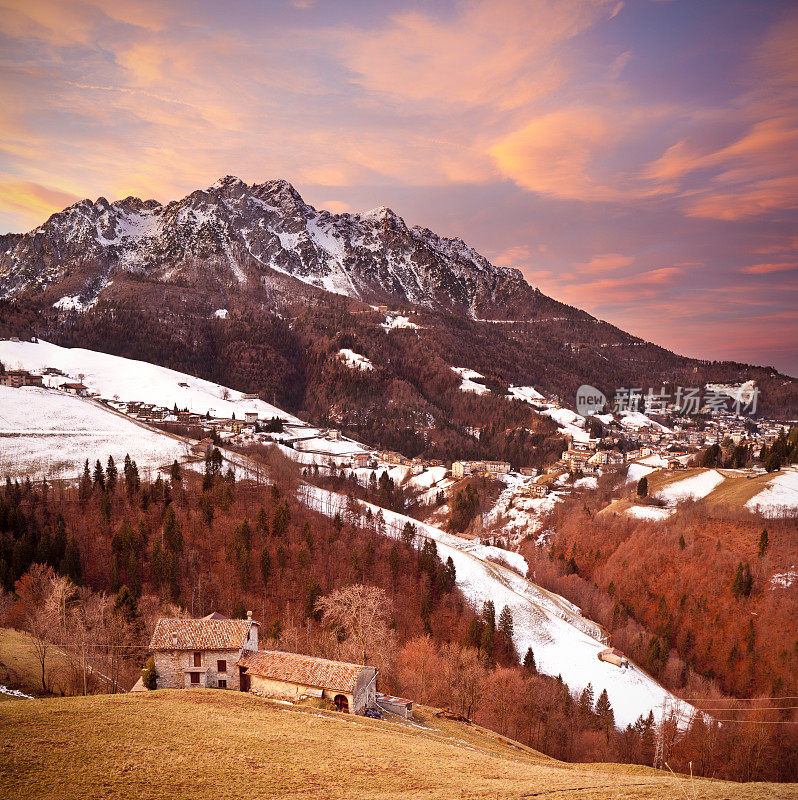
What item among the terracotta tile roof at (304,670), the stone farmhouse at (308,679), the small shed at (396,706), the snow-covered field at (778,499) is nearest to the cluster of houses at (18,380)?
the terracotta tile roof at (304,670)

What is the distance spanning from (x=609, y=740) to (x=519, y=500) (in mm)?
81188

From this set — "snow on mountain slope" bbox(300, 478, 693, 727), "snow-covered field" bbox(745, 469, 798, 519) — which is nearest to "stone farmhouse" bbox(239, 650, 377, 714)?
"snow on mountain slope" bbox(300, 478, 693, 727)

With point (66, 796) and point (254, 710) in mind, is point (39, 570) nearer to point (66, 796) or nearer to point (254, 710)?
point (254, 710)

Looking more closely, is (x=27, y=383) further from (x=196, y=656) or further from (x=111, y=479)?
(x=196, y=656)

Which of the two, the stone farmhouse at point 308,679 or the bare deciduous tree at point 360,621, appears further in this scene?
the bare deciduous tree at point 360,621

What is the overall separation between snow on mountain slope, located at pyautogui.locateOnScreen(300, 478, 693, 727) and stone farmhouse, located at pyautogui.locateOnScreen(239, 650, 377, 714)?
35.0 metres

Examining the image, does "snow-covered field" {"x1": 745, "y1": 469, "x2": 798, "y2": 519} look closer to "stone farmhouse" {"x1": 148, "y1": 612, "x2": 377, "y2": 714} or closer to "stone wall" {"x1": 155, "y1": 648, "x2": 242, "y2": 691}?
"stone farmhouse" {"x1": 148, "y1": 612, "x2": 377, "y2": 714}

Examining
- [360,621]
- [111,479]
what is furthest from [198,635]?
[111,479]

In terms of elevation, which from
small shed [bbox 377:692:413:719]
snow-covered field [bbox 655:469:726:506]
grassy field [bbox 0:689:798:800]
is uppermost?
snow-covered field [bbox 655:469:726:506]

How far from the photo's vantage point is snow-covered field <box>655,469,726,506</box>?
113375 millimetres

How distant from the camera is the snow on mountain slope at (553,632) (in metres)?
57.1

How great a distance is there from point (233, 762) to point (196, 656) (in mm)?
16643

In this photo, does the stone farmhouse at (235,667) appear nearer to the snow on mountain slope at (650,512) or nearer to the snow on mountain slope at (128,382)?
the snow on mountain slope at (650,512)

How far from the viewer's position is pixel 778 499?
9688 cm
